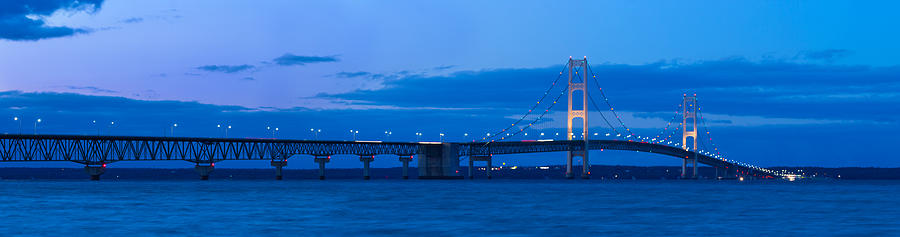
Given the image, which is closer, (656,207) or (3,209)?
(3,209)

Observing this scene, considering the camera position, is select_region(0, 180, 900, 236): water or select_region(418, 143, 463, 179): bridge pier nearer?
select_region(0, 180, 900, 236): water

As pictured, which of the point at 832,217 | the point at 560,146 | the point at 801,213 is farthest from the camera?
the point at 560,146

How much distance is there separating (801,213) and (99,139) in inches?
3894

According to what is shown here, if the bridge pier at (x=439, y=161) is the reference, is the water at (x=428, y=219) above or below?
below

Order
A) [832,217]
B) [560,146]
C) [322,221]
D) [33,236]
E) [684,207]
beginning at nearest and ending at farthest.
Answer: [33,236] < [322,221] < [832,217] < [684,207] < [560,146]

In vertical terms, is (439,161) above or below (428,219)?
above

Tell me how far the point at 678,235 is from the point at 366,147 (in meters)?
144

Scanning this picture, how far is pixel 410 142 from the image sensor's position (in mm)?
178250

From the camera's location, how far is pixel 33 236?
110 feet

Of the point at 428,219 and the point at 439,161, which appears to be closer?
the point at 428,219

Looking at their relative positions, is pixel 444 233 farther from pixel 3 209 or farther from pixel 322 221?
pixel 3 209

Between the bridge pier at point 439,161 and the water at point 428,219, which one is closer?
the water at point 428,219

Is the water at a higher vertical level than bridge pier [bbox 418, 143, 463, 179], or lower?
lower

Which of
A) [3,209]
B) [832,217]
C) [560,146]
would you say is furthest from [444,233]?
[560,146]
